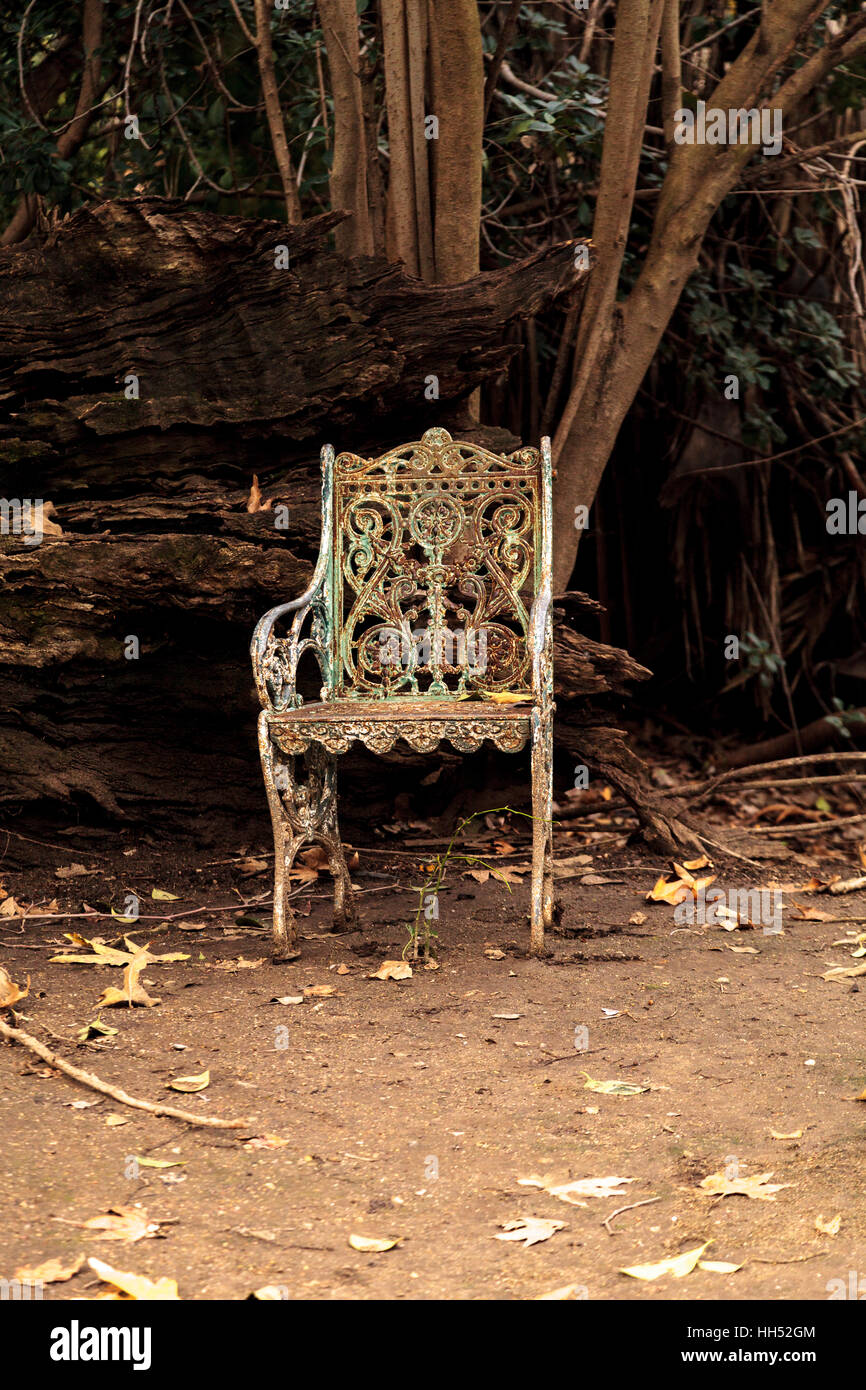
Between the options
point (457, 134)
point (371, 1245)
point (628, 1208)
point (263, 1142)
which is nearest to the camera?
point (371, 1245)

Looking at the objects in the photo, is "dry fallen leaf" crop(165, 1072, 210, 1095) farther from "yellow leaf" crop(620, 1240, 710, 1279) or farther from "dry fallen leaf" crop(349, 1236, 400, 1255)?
"yellow leaf" crop(620, 1240, 710, 1279)

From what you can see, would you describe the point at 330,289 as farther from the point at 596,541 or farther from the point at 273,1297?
the point at 273,1297

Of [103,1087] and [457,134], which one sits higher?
[457,134]

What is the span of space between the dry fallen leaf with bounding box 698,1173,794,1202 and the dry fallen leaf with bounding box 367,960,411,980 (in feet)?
4.54

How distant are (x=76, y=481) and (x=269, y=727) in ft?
5.36

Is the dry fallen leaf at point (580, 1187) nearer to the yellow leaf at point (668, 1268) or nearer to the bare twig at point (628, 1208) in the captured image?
the bare twig at point (628, 1208)

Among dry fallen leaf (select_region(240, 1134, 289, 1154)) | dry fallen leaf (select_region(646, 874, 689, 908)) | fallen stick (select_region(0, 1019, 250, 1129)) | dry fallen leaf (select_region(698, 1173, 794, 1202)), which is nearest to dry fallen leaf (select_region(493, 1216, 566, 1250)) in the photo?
dry fallen leaf (select_region(698, 1173, 794, 1202))

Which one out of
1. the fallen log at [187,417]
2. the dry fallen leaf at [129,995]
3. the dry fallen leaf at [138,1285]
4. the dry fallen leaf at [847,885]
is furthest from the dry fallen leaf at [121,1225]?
the dry fallen leaf at [847,885]

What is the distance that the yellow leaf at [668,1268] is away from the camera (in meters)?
1.93

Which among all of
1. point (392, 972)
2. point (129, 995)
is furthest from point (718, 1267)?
point (129, 995)

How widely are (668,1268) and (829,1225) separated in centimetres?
31

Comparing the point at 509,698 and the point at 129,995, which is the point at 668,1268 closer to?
the point at 129,995

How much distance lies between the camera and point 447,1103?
8.82 feet

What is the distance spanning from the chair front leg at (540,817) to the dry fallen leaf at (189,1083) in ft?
4.01
